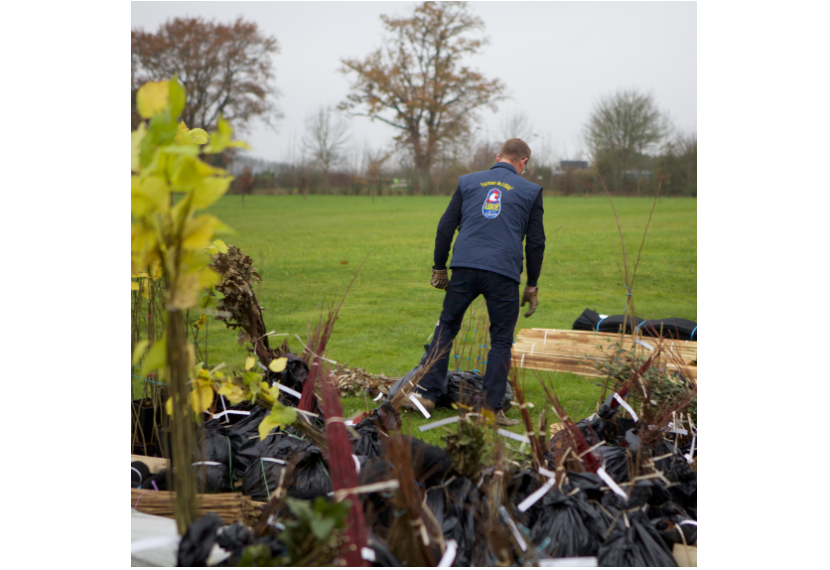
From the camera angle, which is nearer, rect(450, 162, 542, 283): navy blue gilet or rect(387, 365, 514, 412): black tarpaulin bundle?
rect(450, 162, 542, 283): navy blue gilet

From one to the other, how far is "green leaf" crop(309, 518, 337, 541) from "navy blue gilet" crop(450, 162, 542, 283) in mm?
2436

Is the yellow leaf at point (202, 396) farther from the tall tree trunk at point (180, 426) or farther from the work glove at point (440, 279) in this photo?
the work glove at point (440, 279)

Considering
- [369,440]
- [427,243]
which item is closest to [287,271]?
[427,243]

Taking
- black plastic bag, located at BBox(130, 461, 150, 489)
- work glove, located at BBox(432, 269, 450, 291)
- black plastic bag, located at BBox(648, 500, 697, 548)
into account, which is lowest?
black plastic bag, located at BBox(648, 500, 697, 548)

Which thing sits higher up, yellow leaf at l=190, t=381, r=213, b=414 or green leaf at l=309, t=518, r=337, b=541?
yellow leaf at l=190, t=381, r=213, b=414

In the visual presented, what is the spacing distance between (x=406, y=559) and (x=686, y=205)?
2831 centimetres

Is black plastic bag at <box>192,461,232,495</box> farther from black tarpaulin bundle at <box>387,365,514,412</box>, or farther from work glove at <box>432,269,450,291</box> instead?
work glove at <box>432,269,450,291</box>

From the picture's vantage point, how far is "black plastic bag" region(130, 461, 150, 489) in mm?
2314

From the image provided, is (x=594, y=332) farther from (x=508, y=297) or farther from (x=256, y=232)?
(x=256, y=232)

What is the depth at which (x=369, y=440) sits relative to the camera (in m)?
2.66

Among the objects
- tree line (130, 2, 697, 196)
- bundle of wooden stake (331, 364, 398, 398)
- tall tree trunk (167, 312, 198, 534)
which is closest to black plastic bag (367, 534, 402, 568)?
tall tree trunk (167, 312, 198, 534)

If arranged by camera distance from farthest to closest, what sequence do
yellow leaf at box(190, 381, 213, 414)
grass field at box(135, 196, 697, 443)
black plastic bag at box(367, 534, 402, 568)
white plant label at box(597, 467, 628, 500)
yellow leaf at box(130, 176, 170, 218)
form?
1. grass field at box(135, 196, 697, 443)
2. white plant label at box(597, 467, 628, 500)
3. yellow leaf at box(190, 381, 213, 414)
4. black plastic bag at box(367, 534, 402, 568)
5. yellow leaf at box(130, 176, 170, 218)

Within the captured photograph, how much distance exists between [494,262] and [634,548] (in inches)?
80.4

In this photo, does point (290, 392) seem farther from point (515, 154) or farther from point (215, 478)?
point (515, 154)
